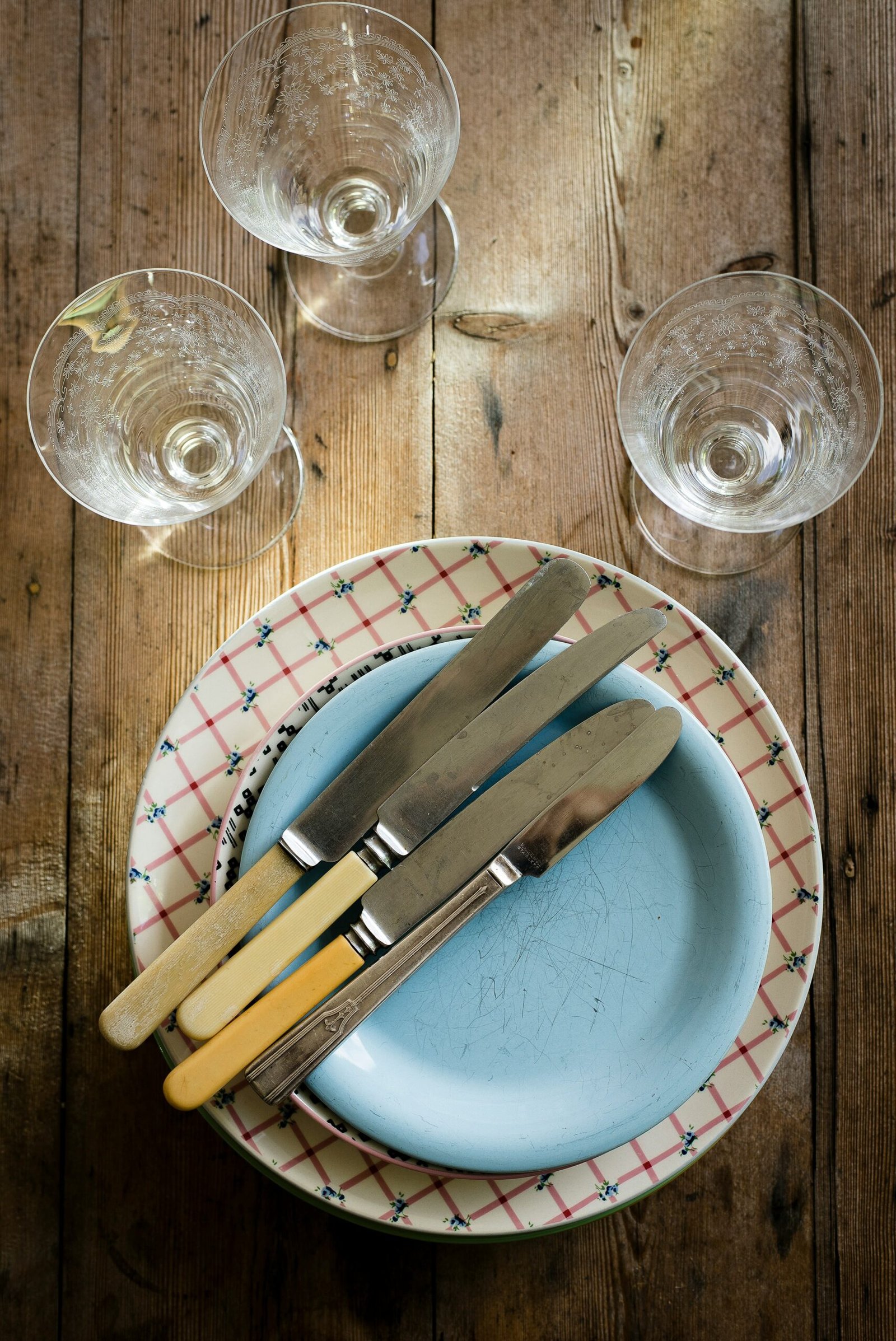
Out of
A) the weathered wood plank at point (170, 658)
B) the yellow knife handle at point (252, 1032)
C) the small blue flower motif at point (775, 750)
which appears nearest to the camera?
the yellow knife handle at point (252, 1032)

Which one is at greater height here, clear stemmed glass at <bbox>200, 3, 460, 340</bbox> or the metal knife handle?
clear stemmed glass at <bbox>200, 3, 460, 340</bbox>

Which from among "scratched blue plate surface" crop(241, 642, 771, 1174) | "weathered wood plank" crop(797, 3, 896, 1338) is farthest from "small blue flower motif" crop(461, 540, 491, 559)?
"weathered wood plank" crop(797, 3, 896, 1338)

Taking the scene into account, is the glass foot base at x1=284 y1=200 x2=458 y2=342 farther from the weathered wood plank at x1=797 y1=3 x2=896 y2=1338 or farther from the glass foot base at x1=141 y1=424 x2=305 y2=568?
the weathered wood plank at x1=797 y1=3 x2=896 y2=1338

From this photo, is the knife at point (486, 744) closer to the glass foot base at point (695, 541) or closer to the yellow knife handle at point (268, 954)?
the yellow knife handle at point (268, 954)

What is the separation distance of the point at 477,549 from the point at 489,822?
21 cm

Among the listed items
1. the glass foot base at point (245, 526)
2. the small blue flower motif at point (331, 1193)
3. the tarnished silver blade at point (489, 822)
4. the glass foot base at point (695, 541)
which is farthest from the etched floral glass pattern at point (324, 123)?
the small blue flower motif at point (331, 1193)

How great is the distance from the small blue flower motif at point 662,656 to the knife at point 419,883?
84 mm

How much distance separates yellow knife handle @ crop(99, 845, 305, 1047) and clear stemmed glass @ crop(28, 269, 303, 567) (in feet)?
1.03

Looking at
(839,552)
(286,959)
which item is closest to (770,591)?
(839,552)

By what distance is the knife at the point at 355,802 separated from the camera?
2.07 ft

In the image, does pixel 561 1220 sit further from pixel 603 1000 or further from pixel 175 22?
pixel 175 22

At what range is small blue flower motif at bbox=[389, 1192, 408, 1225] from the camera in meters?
0.68

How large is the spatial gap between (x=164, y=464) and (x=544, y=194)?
439 mm

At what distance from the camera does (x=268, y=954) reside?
619 mm
